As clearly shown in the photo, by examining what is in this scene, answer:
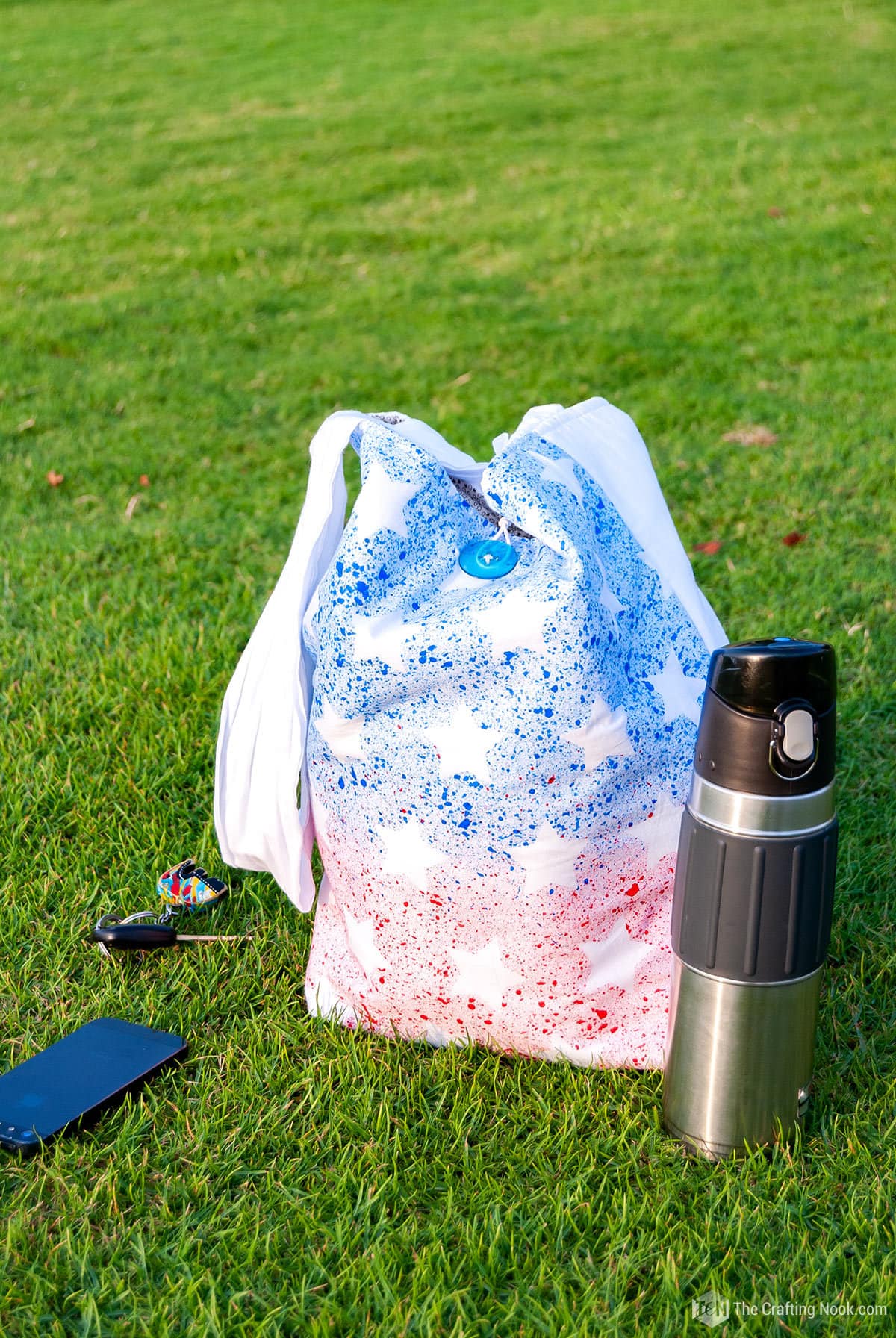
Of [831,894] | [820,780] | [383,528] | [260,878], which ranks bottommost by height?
[260,878]

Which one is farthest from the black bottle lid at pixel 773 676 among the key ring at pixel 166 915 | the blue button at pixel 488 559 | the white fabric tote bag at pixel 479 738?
the key ring at pixel 166 915

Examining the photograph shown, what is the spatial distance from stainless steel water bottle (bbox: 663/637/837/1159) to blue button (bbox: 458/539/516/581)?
42cm

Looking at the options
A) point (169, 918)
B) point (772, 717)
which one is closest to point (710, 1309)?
point (772, 717)

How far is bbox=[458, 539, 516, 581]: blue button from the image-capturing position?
207cm

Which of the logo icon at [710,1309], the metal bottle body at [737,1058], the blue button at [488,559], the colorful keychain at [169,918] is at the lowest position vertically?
the colorful keychain at [169,918]

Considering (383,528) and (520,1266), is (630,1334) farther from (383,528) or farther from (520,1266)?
(383,528)

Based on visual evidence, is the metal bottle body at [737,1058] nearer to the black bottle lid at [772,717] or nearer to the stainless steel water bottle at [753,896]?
the stainless steel water bottle at [753,896]

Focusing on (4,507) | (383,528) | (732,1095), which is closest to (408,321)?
(4,507)

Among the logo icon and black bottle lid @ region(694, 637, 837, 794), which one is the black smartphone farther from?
black bottle lid @ region(694, 637, 837, 794)

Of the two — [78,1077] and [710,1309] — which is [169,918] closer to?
[78,1077]

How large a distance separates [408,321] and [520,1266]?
5442 mm

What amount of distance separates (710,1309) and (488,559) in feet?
3.76

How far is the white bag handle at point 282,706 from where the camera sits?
217 cm

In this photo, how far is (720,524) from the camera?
435 centimetres
